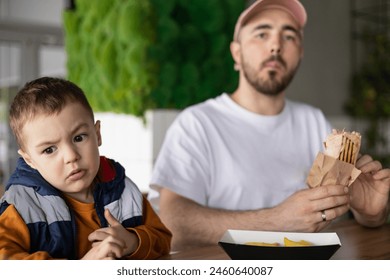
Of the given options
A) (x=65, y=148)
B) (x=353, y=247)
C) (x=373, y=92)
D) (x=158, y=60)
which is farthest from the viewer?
(x=373, y=92)

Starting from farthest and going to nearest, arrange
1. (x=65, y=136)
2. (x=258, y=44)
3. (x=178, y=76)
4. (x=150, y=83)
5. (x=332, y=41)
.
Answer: (x=332, y=41) → (x=178, y=76) → (x=150, y=83) → (x=258, y=44) → (x=65, y=136)

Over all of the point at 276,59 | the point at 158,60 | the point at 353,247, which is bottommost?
the point at 353,247

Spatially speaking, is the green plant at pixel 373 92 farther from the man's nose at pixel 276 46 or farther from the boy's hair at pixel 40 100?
the boy's hair at pixel 40 100

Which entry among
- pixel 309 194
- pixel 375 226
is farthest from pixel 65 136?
pixel 375 226

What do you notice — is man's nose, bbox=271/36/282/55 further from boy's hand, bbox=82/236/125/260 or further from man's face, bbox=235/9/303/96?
boy's hand, bbox=82/236/125/260

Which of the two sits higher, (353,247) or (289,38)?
(289,38)

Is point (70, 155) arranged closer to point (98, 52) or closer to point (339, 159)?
point (339, 159)

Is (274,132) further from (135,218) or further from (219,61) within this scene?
(219,61)

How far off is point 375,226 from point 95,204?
0.45m

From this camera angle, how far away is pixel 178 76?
150 centimetres

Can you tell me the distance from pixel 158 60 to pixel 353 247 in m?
0.85

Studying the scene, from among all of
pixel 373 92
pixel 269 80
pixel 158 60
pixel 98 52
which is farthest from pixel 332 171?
pixel 373 92

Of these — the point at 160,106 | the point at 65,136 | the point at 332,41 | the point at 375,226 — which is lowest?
the point at 375,226

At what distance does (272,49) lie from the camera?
Answer: 29.9 inches
